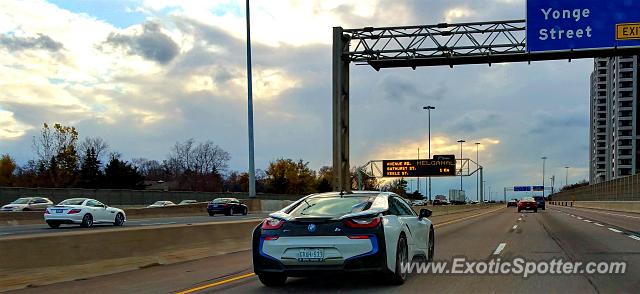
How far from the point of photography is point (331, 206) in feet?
30.7

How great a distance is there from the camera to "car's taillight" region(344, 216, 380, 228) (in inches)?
332

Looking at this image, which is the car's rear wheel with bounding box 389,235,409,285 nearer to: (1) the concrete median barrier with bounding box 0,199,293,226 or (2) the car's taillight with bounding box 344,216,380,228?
(2) the car's taillight with bounding box 344,216,380,228

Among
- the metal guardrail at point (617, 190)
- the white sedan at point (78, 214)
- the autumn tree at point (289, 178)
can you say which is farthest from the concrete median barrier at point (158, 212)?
the autumn tree at point (289, 178)

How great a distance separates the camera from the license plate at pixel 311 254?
8.42m

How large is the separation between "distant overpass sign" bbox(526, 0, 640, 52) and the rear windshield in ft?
54.2

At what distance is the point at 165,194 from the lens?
60.2 m

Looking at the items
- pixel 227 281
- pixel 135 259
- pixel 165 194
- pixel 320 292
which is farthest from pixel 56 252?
pixel 165 194

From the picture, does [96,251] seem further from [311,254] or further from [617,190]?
[617,190]

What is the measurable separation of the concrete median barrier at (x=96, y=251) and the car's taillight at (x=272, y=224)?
11.8 ft

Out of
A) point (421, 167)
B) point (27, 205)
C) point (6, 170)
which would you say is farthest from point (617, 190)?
point (6, 170)

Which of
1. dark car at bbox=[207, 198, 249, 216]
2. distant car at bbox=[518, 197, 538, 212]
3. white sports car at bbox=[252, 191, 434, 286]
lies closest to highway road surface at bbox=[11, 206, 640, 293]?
white sports car at bbox=[252, 191, 434, 286]

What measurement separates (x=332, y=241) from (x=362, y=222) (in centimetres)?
50

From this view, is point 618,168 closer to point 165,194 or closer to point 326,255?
point 165,194

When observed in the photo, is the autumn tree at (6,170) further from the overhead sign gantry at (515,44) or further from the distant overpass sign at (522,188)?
the distant overpass sign at (522,188)
